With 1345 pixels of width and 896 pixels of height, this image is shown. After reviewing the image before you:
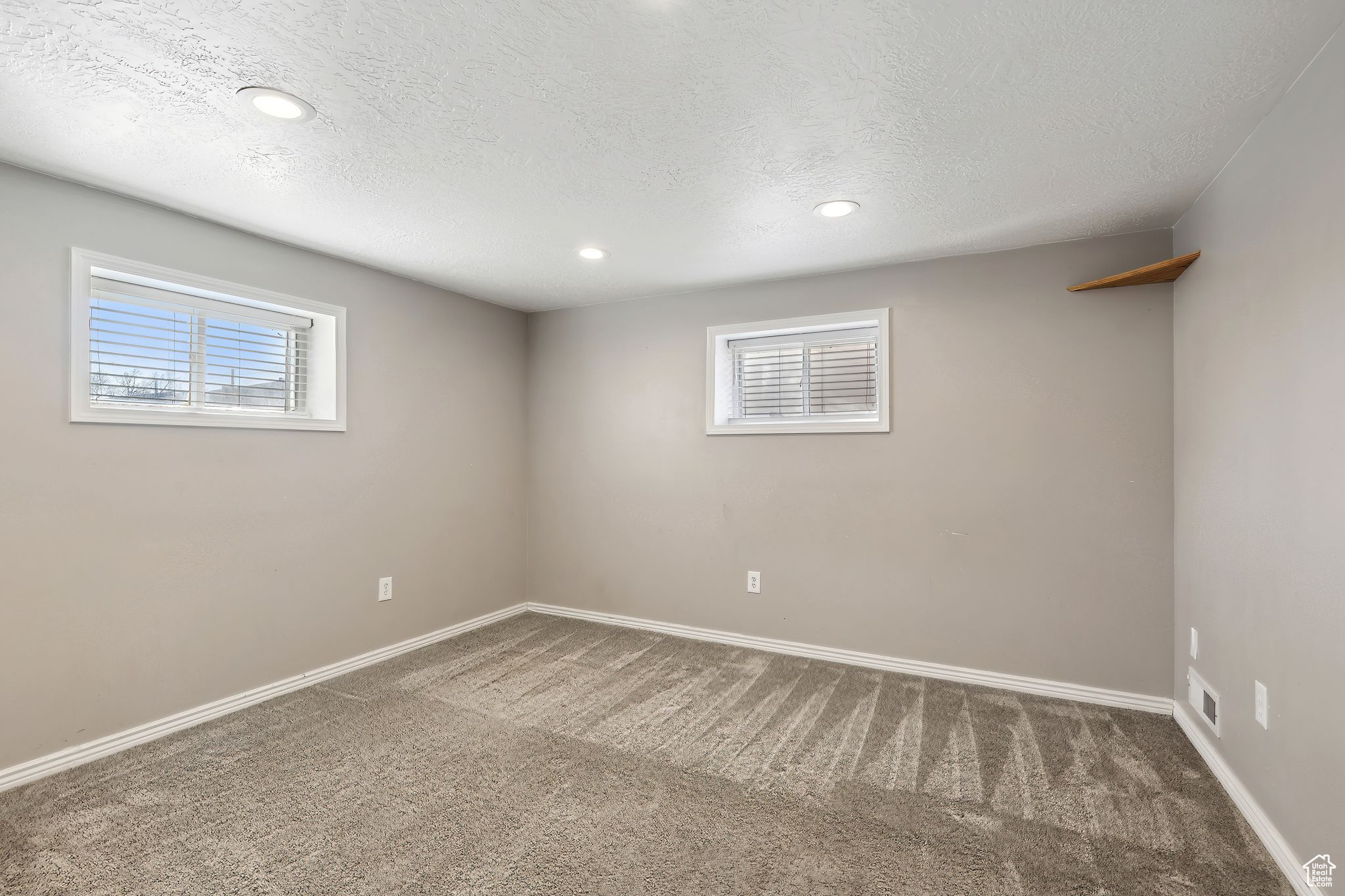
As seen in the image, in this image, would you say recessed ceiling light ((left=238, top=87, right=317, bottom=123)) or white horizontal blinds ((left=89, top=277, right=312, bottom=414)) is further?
white horizontal blinds ((left=89, top=277, right=312, bottom=414))

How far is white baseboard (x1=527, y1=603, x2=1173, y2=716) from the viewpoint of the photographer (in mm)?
2889

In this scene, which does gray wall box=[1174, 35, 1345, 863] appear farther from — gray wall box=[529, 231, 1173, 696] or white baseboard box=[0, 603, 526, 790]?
white baseboard box=[0, 603, 526, 790]

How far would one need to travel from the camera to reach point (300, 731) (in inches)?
103

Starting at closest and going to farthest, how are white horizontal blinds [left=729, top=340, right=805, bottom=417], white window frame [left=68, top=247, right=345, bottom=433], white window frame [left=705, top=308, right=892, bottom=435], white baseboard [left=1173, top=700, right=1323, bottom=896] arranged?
white baseboard [left=1173, top=700, right=1323, bottom=896], white window frame [left=68, top=247, right=345, bottom=433], white window frame [left=705, top=308, right=892, bottom=435], white horizontal blinds [left=729, top=340, right=805, bottom=417]

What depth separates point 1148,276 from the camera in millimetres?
2699

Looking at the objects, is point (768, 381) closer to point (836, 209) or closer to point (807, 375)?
point (807, 375)

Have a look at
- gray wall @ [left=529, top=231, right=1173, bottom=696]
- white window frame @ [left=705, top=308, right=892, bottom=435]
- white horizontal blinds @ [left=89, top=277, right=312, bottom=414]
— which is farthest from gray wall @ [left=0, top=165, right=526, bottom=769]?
white window frame @ [left=705, top=308, right=892, bottom=435]

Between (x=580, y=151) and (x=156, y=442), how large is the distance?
84.2 inches

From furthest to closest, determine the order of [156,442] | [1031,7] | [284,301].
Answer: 1. [284,301]
2. [156,442]
3. [1031,7]

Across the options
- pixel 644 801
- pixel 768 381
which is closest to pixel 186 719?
pixel 644 801

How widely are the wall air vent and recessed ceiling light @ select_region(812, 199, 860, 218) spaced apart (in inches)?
90.7

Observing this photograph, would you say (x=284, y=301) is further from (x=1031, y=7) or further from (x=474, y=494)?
(x=1031, y=7)

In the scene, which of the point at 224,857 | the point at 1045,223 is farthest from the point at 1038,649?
the point at 224,857

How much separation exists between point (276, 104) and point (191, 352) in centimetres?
153
